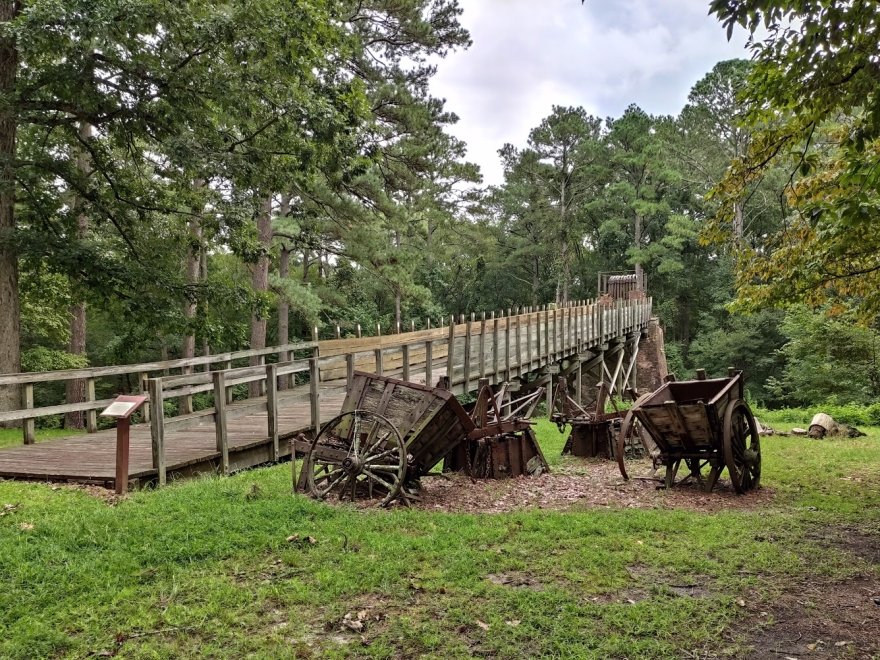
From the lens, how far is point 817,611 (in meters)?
3.79

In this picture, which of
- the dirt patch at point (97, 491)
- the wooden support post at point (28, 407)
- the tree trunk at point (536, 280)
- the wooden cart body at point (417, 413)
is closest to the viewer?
the dirt patch at point (97, 491)

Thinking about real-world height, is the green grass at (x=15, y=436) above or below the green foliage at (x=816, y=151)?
below

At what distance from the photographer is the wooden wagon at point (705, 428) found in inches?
276

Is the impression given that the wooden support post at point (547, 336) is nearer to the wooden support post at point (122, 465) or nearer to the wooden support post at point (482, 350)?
the wooden support post at point (482, 350)

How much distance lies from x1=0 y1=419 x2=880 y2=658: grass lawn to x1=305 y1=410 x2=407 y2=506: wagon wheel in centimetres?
49

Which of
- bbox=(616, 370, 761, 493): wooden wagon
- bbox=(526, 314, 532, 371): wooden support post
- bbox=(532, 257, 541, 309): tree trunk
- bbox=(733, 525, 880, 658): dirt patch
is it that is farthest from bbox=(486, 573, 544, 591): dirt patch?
bbox=(532, 257, 541, 309): tree trunk

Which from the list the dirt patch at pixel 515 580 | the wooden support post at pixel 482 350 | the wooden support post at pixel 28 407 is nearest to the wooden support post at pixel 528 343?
the wooden support post at pixel 482 350

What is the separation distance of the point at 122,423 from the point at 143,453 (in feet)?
6.37

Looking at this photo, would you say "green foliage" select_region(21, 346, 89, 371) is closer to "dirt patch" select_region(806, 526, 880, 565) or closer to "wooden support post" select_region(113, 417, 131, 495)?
"wooden support post" select_region(113, 417, 131, 495)

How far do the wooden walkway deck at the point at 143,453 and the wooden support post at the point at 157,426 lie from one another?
110 mm

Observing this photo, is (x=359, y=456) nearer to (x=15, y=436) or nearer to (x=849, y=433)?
(x=15, y=436)

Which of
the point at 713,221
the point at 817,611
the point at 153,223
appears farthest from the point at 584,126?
the point at 817,611

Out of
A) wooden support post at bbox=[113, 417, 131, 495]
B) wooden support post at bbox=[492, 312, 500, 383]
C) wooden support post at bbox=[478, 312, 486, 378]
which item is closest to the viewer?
wooden support post at bbox=[113, 417, 131, 495]

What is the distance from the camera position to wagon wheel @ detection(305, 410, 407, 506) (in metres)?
6.46
